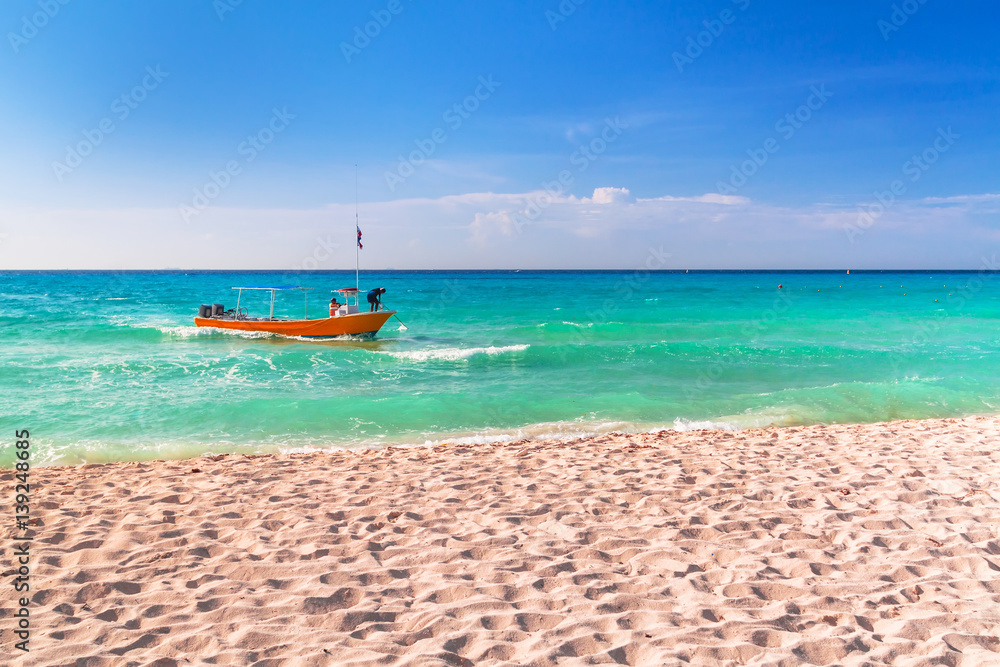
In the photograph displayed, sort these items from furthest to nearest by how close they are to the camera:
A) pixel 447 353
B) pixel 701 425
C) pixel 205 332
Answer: pixel 205 332
pixel 447 353
pixel 701 425

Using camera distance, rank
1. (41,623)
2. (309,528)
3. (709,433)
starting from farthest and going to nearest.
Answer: (709,433), (309,528), (41,623)

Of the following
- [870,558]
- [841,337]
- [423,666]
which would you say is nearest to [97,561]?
[423,666]

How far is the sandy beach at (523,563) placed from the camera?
3.44m

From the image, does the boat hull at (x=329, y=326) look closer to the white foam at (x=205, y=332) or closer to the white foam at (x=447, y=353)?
the white foam at (x=205, y=332)

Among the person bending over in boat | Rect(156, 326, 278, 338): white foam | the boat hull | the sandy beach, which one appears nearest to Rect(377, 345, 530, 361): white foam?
the boat hull

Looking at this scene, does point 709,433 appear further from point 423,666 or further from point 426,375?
point 426,375

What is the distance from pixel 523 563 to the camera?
4488 mm

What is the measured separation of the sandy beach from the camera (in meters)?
3.44

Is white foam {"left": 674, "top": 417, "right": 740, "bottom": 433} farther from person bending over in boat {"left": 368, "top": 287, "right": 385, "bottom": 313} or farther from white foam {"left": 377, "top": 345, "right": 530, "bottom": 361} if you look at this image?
person bending over in boat {"left": 368, "top": 287, "right": 385, "bottom": 313}

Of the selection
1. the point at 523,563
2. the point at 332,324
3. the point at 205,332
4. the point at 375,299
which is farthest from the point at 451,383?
the point at 205,332

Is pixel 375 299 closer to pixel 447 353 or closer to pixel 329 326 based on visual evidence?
pixel 329 326

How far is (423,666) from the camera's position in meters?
3.21

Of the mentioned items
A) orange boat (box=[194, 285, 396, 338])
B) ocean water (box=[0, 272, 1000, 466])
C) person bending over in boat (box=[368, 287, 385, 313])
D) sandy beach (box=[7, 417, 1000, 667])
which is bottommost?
ocean water (box=[0, 272, 1000, 466])

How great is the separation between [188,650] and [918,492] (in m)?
6.93
